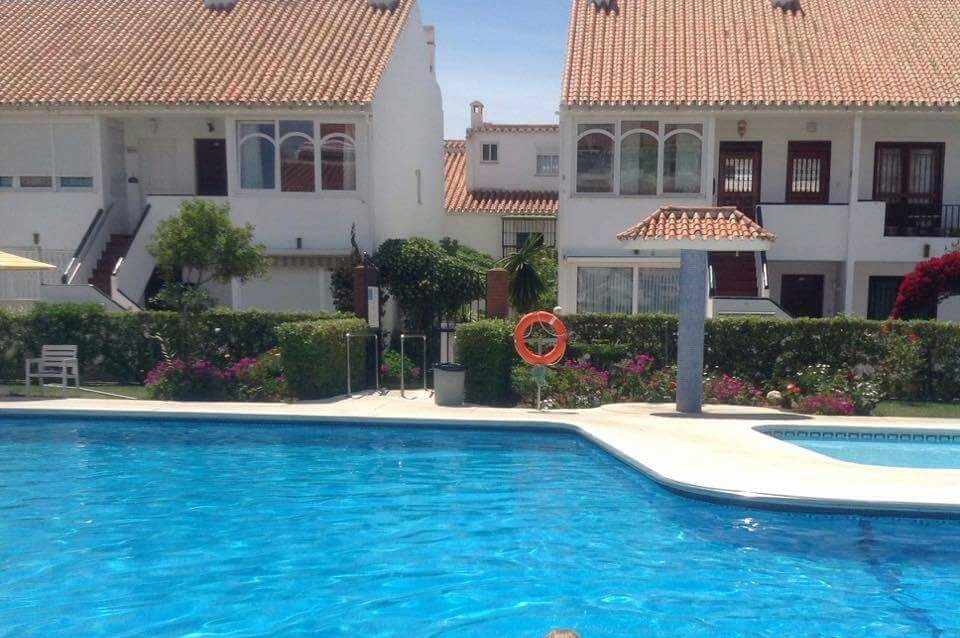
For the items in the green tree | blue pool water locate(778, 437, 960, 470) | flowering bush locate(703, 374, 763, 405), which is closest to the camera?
blue pool water locate(778, 437, 960, 470)

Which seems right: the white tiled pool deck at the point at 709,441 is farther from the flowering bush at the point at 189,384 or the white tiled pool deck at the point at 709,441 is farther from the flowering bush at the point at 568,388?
the flowering bush at the point at 189,384

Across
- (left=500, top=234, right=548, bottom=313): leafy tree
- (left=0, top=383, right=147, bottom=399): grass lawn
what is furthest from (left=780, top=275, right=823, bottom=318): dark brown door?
(left=0, top=383, right=147, bottom=399): grass lawn

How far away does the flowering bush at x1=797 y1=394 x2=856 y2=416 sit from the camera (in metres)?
15.4

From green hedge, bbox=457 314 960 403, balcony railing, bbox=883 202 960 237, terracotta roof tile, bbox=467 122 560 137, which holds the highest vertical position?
terracotta roof tile, bbox=467 122 560 137

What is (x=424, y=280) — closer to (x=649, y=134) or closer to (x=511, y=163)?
(x=649, y=134)

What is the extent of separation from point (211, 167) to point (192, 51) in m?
3.43

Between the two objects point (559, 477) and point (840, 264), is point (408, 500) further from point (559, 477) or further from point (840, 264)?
point (840, 264)

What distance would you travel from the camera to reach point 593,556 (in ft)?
30.2

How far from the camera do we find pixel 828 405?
610 inches

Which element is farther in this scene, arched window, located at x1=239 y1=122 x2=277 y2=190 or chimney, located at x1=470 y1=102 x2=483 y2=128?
chimney, located at x1=470 y1=102 x2=483 y2=128

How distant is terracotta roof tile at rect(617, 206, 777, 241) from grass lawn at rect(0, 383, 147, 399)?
33.8 ft

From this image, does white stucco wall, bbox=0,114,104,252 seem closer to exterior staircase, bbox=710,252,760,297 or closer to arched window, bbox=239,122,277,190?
arched window, bbox=239,122,277,190

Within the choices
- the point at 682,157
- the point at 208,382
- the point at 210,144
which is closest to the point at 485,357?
the point at 208,382

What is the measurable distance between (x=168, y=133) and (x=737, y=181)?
15842 millimetres
